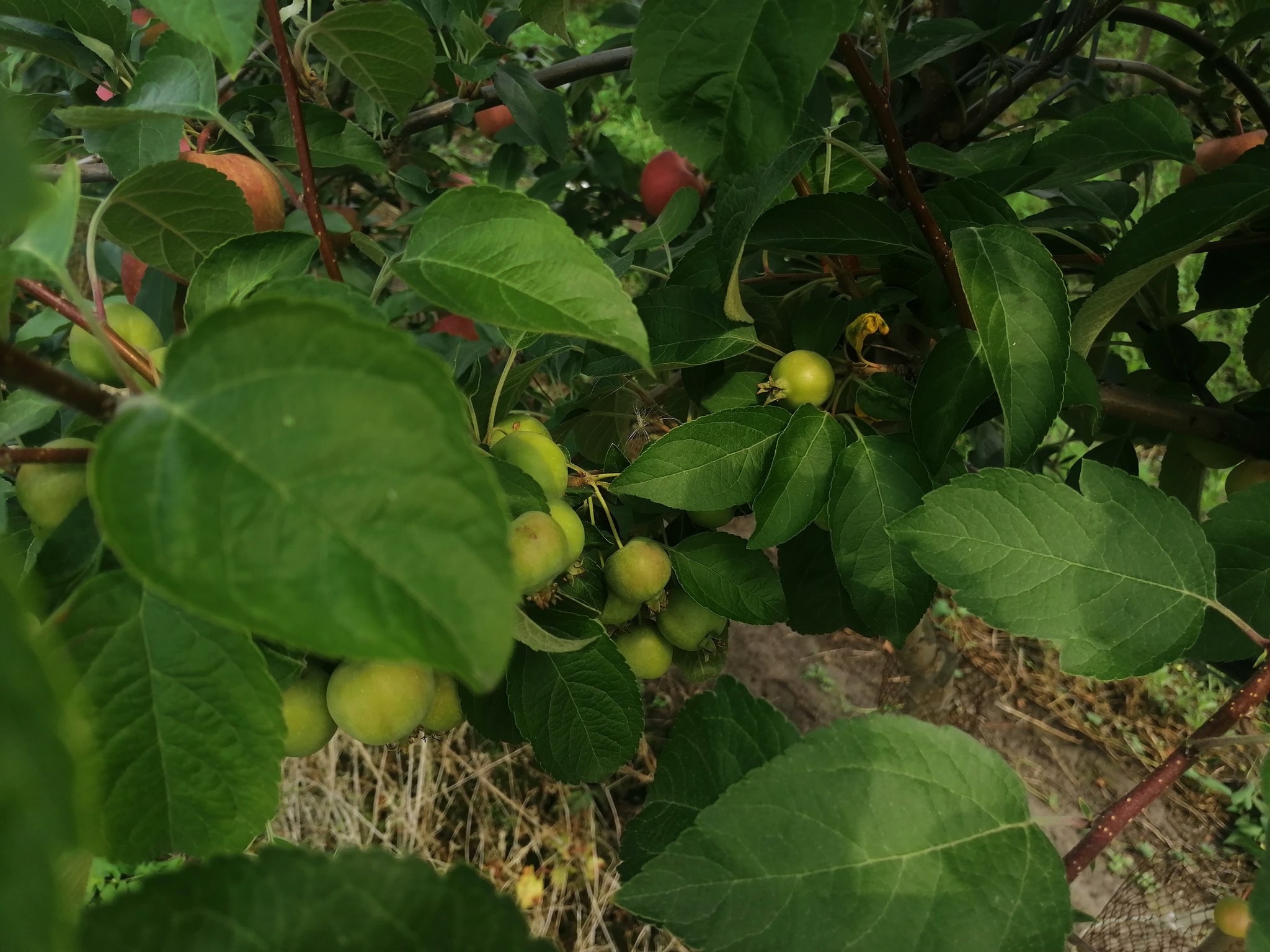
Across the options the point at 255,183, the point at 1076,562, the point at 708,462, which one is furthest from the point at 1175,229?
the point at 255,183

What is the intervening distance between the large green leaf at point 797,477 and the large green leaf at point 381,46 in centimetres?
44

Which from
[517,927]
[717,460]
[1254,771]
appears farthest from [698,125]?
[1254,771]

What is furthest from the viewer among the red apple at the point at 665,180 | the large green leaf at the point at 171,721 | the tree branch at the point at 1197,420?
the red apple at the point at 665,180

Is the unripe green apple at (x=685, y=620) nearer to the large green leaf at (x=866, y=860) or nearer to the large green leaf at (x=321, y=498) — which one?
the large green leaf at (x=866, y=860)

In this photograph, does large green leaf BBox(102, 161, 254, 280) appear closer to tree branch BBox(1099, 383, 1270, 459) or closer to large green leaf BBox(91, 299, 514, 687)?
large green leaf BBox(91, 299, 514, 687)

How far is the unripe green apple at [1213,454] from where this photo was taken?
2.78 feet

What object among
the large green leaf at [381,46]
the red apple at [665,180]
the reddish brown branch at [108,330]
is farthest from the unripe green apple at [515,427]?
the red apple at [665,180]

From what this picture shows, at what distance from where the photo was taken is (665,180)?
1391 millimetres

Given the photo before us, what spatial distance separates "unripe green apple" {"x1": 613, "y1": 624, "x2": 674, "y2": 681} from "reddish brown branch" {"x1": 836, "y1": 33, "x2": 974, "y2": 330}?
37cm

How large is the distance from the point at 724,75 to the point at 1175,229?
40 centimetres

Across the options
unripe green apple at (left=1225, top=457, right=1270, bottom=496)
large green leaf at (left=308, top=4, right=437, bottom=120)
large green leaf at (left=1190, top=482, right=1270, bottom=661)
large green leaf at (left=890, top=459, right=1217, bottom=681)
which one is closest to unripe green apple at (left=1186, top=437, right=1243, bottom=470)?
unripe green apple at (left=1225, top=457, right=1270, bottom=496)

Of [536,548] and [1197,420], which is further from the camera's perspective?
[1197,420]

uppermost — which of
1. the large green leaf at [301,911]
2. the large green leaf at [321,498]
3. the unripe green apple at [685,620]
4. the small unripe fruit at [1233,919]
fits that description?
the large green leaf at [321,498]

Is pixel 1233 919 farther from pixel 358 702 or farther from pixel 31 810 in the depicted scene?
pixel 31 810
